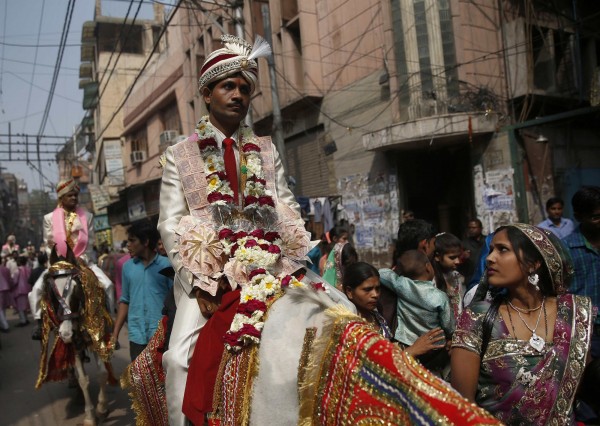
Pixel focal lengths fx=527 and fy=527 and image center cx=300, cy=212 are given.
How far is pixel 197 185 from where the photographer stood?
318cm

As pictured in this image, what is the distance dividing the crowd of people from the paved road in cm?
315

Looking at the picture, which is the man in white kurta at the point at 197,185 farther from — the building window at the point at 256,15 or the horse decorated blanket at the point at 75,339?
the building window at the point at 256,15

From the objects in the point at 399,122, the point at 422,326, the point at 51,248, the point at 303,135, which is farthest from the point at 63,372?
the point at 303,135

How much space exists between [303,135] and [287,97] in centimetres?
131

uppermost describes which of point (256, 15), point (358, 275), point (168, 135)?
point (256, 15)

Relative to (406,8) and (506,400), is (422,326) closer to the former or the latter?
(506,400)

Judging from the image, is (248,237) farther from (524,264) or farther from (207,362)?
(524,264)

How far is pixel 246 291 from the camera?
263 cm

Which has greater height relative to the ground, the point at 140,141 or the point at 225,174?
the point at 140,141

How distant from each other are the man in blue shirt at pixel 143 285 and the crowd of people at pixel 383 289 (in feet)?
3.59

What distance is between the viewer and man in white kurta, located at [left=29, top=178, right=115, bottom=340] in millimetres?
6764

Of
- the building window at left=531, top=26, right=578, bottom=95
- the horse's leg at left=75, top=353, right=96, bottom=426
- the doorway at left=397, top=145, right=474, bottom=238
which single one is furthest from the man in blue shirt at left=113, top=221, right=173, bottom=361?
the building window at left=531, top=26, right=578, bottom=95

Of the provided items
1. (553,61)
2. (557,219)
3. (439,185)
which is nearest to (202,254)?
(557,219)

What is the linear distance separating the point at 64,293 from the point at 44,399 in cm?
206
